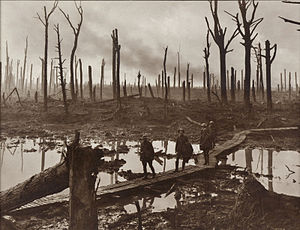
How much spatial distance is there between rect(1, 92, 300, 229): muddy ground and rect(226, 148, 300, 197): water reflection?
767 mm

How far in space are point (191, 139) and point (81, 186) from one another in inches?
451

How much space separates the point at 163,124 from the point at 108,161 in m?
10.1

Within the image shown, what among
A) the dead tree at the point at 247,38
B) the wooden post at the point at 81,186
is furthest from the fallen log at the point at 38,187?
the dead tree at the point at 247,38

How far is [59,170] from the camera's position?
4.58 metres

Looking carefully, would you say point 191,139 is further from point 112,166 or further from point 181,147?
point 181,147

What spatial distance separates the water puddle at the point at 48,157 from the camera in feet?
28.8

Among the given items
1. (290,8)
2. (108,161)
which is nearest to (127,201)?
(108,161)

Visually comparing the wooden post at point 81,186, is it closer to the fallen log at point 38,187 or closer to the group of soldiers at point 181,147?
the fallen log at point 38,187

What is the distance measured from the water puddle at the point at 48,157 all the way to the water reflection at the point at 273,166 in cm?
202

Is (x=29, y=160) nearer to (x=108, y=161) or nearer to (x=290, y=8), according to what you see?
(x=108, y=161)

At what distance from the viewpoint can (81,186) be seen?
4.12 meters

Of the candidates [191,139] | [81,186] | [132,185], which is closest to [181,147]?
[132,185]

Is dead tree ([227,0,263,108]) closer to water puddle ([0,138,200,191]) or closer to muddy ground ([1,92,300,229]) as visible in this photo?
muddy ground ([1,92,300,229])

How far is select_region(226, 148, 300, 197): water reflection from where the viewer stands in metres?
7.52
